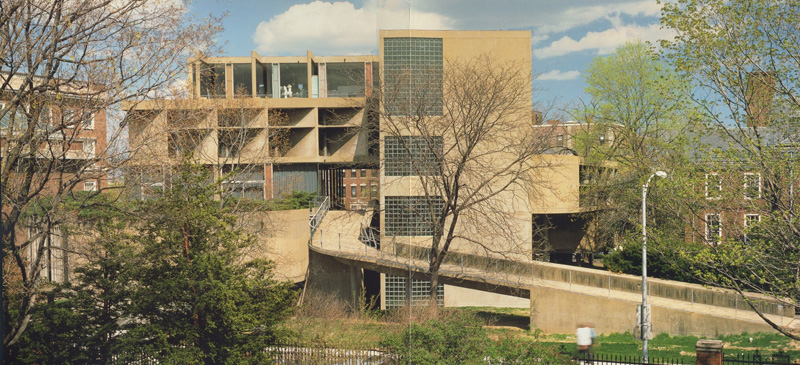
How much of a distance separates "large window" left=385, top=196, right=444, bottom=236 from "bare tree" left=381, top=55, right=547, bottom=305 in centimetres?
1

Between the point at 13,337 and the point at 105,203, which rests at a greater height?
the point at 105,203

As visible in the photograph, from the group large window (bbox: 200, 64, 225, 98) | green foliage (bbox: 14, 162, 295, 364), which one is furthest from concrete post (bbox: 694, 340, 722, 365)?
large window (bbox: 200, 64, 225, 98)

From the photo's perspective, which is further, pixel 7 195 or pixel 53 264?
pixel 53 264

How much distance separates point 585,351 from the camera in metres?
7.31

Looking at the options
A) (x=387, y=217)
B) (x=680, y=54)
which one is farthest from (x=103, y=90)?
(x=680, y=54)

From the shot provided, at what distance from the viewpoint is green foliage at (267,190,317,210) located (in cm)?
787

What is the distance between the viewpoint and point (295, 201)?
7.92 m

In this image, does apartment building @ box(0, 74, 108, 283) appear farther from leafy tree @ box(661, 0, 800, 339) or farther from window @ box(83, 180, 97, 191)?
leafy tree @ box(661, 0, 800, 339)

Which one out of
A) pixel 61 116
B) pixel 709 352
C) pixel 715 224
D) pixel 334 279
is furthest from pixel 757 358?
pixel 61 116

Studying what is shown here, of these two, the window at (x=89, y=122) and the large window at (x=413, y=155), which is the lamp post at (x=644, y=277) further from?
the window at (x=89, y=122)

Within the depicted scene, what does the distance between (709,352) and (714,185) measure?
2.09 meters

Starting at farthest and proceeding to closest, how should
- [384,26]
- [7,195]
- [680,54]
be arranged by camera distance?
1. [384,26]
2. [680,54]
3. [7,195]

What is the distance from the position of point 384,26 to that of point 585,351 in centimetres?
524

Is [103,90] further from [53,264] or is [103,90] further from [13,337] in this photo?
[13,337]
